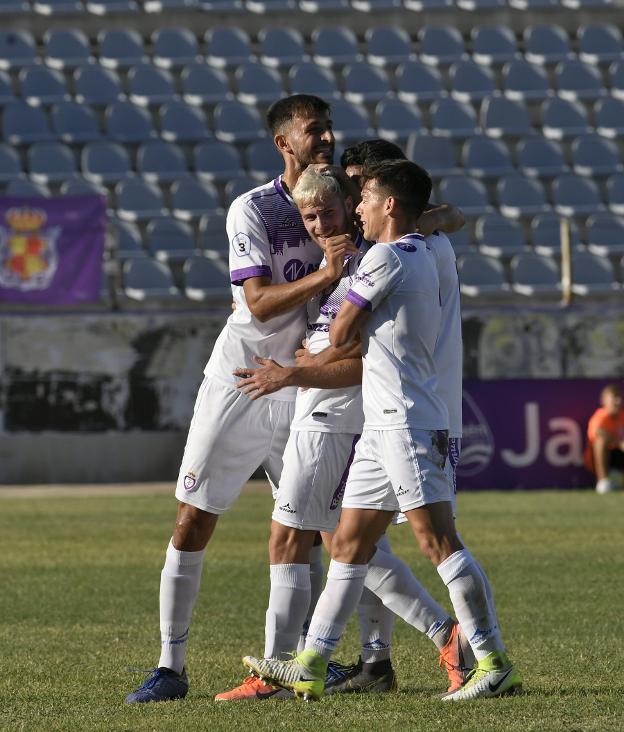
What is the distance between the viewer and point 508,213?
21.7m

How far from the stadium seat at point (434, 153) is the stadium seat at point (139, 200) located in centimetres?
394

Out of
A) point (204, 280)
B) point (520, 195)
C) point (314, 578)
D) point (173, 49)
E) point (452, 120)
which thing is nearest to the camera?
point (314, 578)

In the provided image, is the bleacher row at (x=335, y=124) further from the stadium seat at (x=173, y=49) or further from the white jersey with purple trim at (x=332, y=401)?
the white jersey with purple trim at (x=332, y=401)

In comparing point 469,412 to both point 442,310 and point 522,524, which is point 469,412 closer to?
point 522,524

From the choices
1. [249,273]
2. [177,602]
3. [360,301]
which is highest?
[249,273]

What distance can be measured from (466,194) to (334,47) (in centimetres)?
407

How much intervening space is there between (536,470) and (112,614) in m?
9.80

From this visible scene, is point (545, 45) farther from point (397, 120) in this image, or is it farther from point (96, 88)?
point (96, 88)

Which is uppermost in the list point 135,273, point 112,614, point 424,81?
point 424,81

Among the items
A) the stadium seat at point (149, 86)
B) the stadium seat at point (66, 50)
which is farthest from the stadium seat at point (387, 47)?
the stadium seat at point (66, 50)

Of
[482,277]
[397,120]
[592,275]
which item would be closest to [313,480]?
[482,277]

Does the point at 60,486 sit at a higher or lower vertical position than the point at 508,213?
lower

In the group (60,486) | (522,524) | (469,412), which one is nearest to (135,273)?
(60,486)

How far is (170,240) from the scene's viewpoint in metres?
20.4
